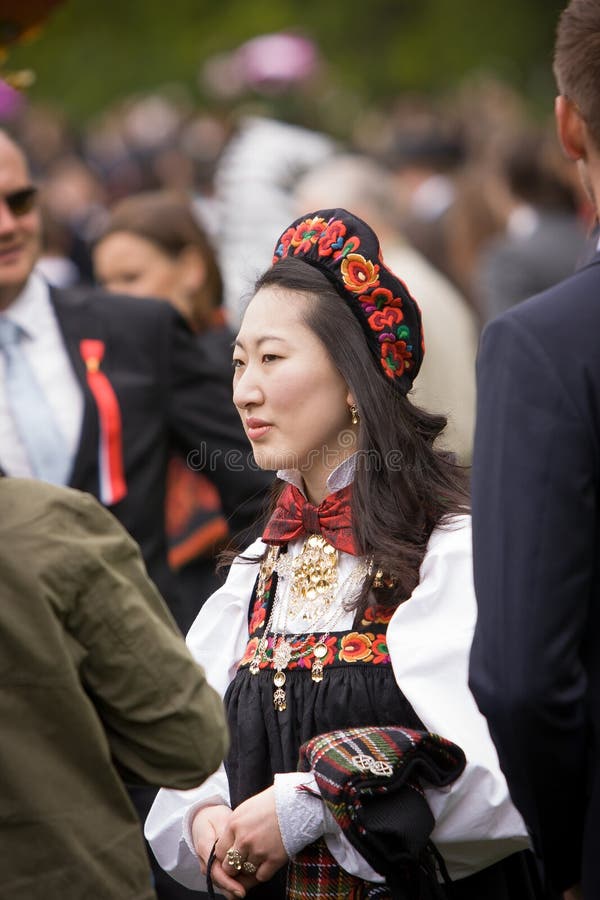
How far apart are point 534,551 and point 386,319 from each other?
102cm

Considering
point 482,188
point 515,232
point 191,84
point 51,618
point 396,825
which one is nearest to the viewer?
point 51,618

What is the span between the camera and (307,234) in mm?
3414

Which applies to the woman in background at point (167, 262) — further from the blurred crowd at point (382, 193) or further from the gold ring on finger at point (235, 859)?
the gold ring on finger at point (235, 859)

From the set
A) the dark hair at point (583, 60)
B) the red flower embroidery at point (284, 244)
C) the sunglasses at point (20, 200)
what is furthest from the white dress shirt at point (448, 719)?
the sunglasses at point (20, 200)

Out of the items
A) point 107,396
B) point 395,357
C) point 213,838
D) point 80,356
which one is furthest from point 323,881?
point 80,356

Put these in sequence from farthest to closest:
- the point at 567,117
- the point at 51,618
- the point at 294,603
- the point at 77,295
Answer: the point at 77,295
the point at 294,603
the point at 567,117
the point at 51,618

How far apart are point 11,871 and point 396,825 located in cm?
76

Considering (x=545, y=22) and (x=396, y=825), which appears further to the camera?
(x=545, y=22)

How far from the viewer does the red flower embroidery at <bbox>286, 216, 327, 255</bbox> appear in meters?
3.39

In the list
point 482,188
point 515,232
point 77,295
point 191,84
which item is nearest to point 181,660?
point 77,295

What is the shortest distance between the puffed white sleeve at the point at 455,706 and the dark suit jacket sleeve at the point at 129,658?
52cm

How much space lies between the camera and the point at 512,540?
Result: 2.44 meters

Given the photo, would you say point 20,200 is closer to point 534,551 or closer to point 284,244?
point 284,244

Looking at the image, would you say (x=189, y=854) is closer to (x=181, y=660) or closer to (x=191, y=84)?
(x=181, y=660)
